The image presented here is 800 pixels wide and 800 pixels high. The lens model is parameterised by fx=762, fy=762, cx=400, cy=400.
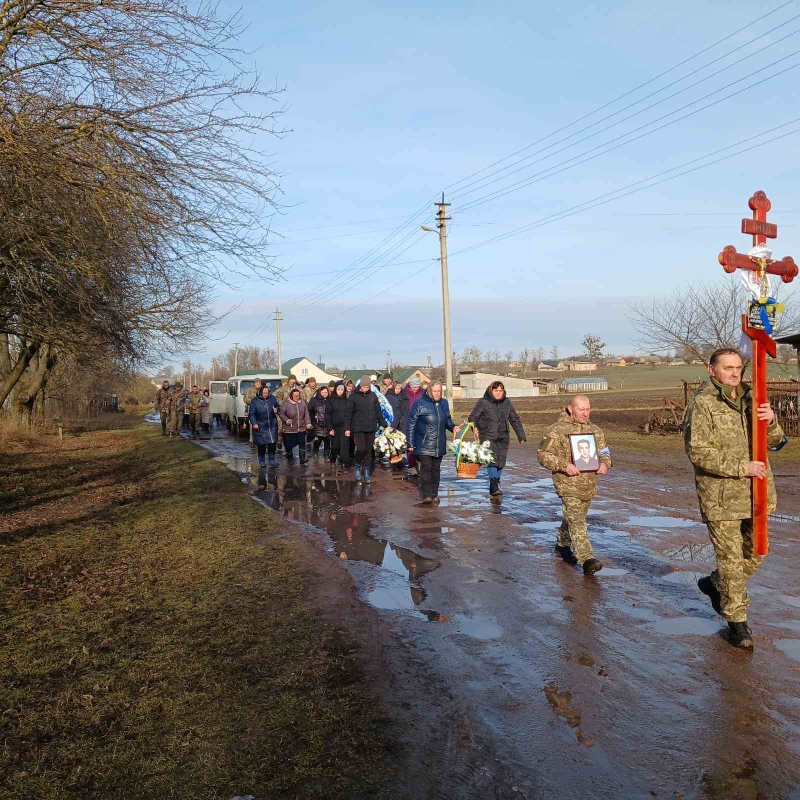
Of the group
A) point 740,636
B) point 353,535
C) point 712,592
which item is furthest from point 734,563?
point 353,535

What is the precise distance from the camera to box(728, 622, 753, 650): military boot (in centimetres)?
503

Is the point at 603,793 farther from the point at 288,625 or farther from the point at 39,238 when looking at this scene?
the point at 39,238

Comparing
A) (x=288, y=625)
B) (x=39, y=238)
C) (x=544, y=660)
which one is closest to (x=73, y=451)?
(x=39, y=238)

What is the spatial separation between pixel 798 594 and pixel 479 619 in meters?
2.69

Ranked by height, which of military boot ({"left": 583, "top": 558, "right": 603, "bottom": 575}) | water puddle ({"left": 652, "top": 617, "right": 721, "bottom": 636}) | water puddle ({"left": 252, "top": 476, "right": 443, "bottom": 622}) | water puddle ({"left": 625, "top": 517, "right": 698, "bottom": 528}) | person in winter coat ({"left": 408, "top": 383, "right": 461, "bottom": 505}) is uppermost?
person in winter coat ({"left": 408, "top": 383, "right": 461, "bottom": 505})

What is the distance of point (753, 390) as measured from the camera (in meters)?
5.33

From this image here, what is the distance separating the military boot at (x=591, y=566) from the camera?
6.96 metres

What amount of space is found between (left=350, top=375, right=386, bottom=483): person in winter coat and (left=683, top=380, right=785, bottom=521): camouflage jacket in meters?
8.85

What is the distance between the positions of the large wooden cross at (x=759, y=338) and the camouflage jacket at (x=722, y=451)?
0.09 metres

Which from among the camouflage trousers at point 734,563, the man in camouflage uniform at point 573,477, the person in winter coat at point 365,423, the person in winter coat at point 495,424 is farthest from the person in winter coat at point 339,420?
the camouflage trousers at point 734,563

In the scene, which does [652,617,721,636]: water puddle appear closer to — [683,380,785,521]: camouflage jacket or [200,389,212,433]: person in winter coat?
[683,380,785,521]: camouflage jacket

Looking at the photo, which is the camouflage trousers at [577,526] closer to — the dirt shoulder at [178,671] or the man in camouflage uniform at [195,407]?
the dirt shoulder at [178,671]

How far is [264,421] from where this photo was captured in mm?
15914

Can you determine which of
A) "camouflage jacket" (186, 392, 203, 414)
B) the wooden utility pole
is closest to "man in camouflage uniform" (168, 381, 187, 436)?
"camouflage jacket" (186, 392, 203, 414)
